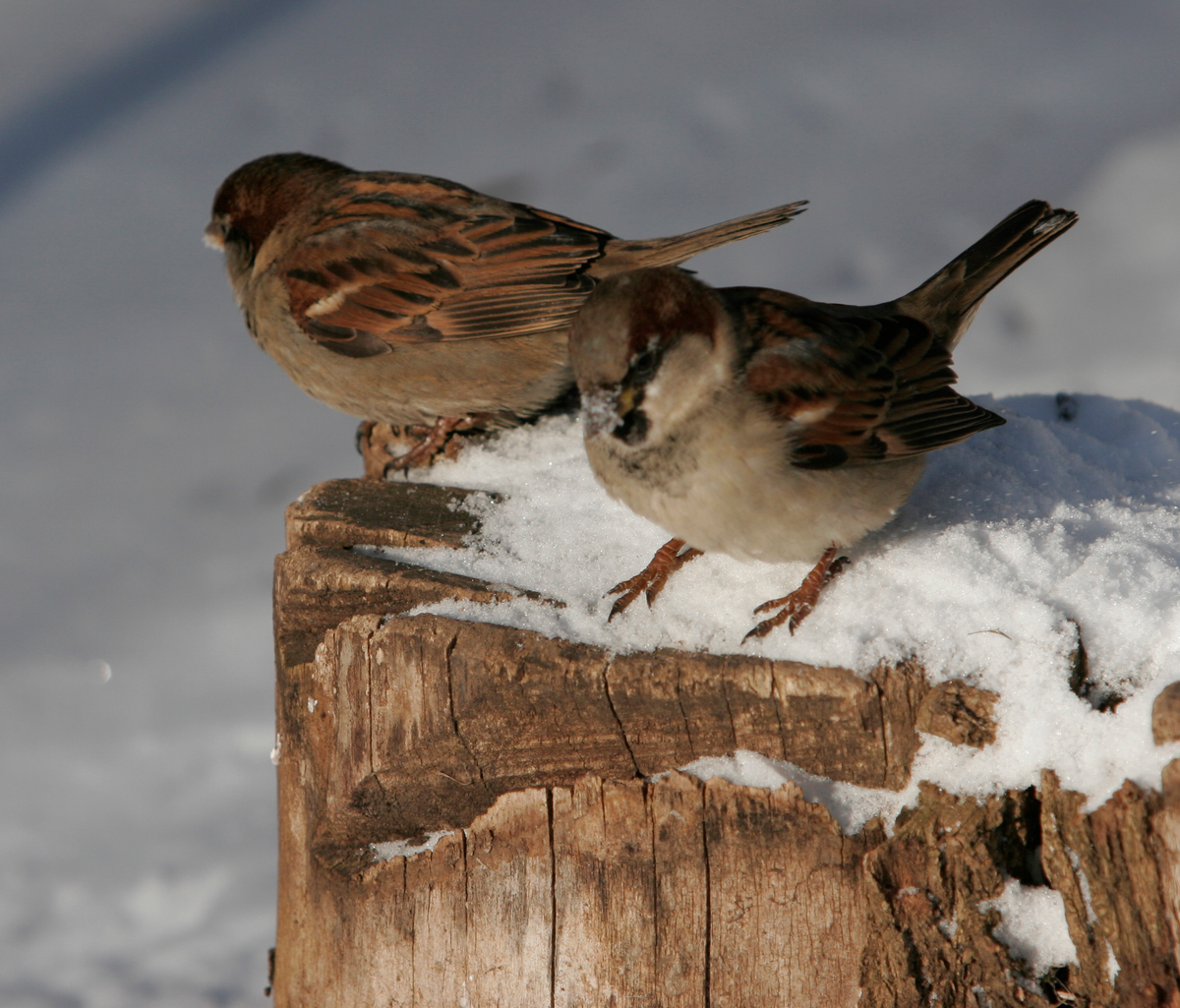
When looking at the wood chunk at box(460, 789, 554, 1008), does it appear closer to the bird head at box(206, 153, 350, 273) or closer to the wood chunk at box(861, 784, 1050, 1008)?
the wood chunk at box(861, 784, 1050, 1008)

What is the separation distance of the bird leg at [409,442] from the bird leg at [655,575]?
4.26 ft

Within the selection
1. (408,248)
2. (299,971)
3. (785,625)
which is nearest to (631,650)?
(785,625)

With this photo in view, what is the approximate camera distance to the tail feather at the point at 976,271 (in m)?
2.87

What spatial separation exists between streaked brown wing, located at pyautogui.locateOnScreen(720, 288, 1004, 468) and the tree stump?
0.67 metres

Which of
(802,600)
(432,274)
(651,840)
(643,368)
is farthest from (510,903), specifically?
(432,274)

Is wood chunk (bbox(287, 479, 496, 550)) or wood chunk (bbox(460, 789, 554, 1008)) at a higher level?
wood chunk (bbox(287, 479, 496, 550))

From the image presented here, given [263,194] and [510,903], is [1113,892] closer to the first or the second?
[510,903]

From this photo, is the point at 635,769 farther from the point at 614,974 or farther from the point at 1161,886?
the point at 1161,886

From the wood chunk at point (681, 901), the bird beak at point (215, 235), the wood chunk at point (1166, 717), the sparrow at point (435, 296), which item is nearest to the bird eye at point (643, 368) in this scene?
the wood chunk at point (681, 901)

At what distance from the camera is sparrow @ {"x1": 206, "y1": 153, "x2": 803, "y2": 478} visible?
3523mm

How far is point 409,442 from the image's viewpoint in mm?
4020

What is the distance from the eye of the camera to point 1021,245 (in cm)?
290

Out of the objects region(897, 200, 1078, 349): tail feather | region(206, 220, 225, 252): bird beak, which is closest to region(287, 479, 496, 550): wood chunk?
region(897, 200, 1078, 349): tail feather

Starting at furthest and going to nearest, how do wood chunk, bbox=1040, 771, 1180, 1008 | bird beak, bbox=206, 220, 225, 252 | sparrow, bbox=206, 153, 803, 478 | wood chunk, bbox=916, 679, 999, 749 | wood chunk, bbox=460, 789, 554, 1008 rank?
1. bird beak, bbox=206, 220, 225, 252
2. sparrow, bbox=206, 153, 803, 478
3. wood chunk, bbox=460, 789, 554, 1008
4. wood chunk, bbox=916, 679, 999, 749
5. wood chunk, bbox=1040, 771, 1180, 1008
